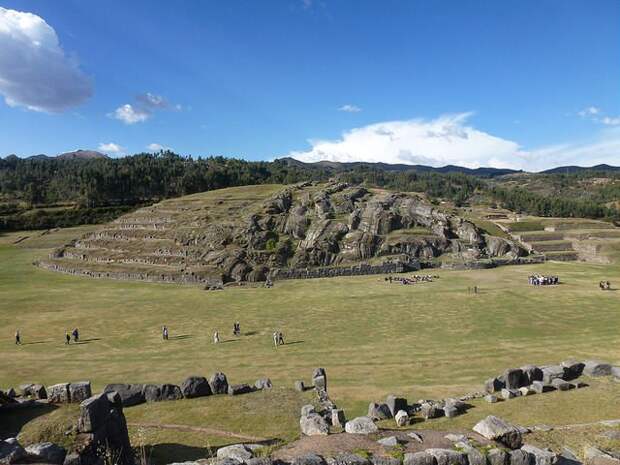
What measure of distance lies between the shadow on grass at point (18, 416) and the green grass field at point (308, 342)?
4.45 feet

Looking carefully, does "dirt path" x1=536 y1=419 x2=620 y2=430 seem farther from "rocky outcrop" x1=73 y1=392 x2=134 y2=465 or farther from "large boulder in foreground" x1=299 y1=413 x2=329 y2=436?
"rocky outcrop" x1=73 y1=392 x2=134 y2=465

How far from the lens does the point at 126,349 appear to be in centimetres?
2998

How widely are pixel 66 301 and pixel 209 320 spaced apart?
19.5m

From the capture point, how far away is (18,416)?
559 inches

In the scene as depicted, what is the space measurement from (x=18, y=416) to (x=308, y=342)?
1879 cm

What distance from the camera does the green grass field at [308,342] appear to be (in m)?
16.7

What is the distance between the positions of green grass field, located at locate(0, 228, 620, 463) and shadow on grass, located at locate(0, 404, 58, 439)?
1.36 m

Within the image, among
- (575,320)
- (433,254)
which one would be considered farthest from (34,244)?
(575,320)

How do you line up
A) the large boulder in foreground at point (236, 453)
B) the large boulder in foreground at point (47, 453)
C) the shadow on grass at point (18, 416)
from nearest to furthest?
the large boulder in foreground at point (47, 453)
the large boulder in foreground at point (236, 453)
the shadow on grass at point (18, 416)

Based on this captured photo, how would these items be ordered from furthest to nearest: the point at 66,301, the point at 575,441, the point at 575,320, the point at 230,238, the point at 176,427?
the point at 230,238 → the point at 66,301 → the point at 575,320 → the point at 176,427 → the point at 575,441

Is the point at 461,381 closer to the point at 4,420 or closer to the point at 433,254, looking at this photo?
the point at 4,420

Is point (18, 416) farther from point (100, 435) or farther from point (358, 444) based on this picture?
point (358, 444)

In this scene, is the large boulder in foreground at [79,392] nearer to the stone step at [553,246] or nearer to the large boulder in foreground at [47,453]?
the large boulder in foreground at [47,453]

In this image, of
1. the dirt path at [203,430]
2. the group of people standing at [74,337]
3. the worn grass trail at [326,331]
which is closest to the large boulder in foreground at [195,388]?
the dirt path at [203,430]
